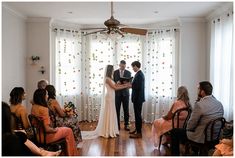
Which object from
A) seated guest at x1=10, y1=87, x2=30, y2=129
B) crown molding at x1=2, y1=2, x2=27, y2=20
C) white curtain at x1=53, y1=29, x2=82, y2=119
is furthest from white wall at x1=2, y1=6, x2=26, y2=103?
seated guest at x1=10, y1=87, x2=30, y2=129

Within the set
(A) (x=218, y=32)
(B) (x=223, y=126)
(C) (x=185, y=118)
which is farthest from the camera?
(A) (x=218, y=32)

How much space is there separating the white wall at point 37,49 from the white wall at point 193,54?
2909mm

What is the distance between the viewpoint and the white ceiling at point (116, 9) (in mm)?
4702

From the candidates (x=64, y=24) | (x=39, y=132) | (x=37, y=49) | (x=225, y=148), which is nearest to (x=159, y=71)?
(x=64, y=24)

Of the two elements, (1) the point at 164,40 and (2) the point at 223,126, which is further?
(1) the point at 164,40

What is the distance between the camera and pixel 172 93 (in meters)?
6.68

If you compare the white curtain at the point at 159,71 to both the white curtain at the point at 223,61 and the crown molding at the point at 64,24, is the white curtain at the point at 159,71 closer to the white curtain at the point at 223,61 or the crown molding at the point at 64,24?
the white curtain at the point at 223,61

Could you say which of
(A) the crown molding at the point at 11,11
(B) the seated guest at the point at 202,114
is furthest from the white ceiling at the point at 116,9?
(B) the seated guest at the point at 202,114

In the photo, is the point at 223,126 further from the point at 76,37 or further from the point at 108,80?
the point at 76,37

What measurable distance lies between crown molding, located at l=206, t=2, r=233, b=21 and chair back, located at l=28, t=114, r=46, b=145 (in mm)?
3309

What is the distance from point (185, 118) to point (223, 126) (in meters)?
0.72

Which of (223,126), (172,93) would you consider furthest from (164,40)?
(223,126)

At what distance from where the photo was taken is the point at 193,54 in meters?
6.08

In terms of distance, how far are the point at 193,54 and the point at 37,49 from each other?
337 centimetres
